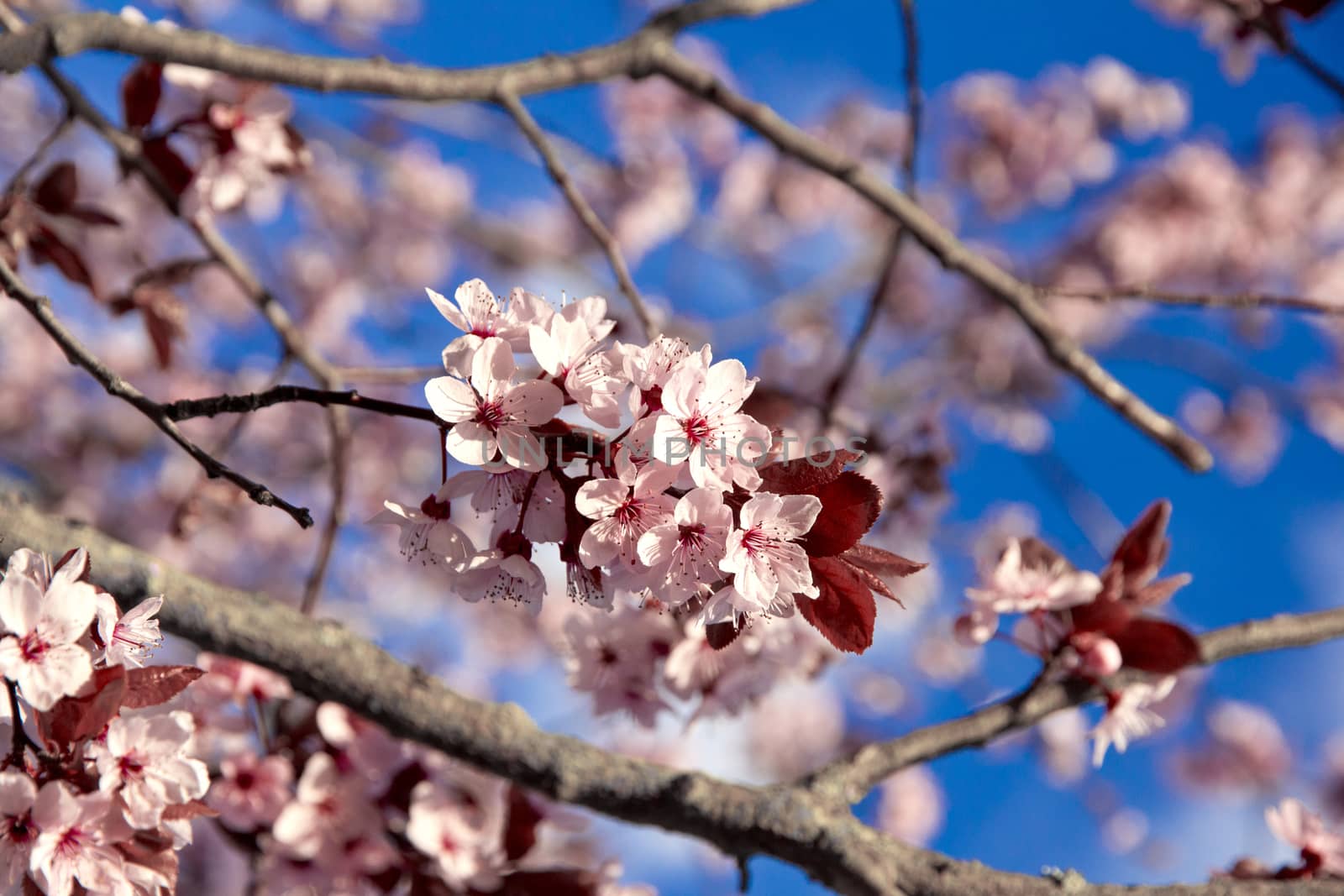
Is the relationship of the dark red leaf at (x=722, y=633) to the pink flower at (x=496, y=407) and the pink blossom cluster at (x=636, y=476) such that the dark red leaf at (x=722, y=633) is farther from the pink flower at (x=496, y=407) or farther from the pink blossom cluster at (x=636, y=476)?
the pink flower at (x=496, y=407)

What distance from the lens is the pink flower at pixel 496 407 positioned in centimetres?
105

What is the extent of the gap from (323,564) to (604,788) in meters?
0.94

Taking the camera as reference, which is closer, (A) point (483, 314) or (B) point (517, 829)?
(A) point (483, 314)

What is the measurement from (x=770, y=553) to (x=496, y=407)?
1.12ft

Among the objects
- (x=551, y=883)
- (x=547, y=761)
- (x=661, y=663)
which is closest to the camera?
(x=547, y=761)

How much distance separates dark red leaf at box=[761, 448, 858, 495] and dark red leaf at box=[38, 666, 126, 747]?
75cm

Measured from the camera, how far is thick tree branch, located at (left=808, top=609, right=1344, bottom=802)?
65.3 inches

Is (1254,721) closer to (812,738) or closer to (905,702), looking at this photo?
(905,702)

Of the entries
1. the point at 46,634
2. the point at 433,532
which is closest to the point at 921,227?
the point at 433,532

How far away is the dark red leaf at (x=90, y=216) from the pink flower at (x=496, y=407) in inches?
52.6

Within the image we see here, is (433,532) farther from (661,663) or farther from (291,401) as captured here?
(661,663)

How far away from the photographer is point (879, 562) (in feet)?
3.84

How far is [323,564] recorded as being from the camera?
2.16 m

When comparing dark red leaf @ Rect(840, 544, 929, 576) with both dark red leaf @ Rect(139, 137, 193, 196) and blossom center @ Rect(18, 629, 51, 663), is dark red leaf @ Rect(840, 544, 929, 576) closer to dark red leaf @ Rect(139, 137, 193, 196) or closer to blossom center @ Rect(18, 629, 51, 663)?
blossom center @ Rect(18, 629, 51, 663)
